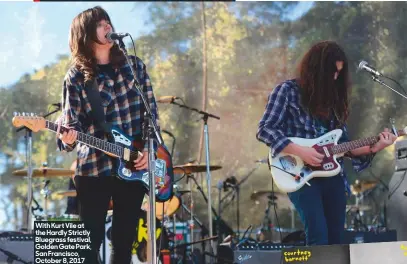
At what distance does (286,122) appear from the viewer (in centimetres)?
511

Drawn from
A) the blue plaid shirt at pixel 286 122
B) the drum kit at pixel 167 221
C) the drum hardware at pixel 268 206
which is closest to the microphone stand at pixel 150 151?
the blue plaid shirt at pixel 286 122

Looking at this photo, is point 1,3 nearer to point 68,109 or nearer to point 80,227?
point 68,109

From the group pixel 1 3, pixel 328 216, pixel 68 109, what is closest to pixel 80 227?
pixel 68 109

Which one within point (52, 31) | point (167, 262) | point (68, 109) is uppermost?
point (52, 31)

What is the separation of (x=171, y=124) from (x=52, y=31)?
1820 mm

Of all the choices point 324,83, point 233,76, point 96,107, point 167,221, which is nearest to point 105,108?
point 96,107

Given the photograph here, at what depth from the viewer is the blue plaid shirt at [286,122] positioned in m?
4.98

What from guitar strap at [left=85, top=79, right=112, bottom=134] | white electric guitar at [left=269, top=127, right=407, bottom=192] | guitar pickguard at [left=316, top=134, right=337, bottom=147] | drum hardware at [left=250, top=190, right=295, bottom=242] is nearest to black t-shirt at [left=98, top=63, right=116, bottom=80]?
guitar strap at [left=85, top=79, right=112, bottom=134]

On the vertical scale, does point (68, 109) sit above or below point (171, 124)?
below

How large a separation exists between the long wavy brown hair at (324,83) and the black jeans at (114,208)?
1.35 metres

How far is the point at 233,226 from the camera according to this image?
902cm

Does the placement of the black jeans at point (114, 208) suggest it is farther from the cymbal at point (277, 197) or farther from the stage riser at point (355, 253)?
the cymbal at point (277, 197)

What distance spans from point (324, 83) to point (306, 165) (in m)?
0.58

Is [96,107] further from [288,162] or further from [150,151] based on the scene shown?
[288,162]
